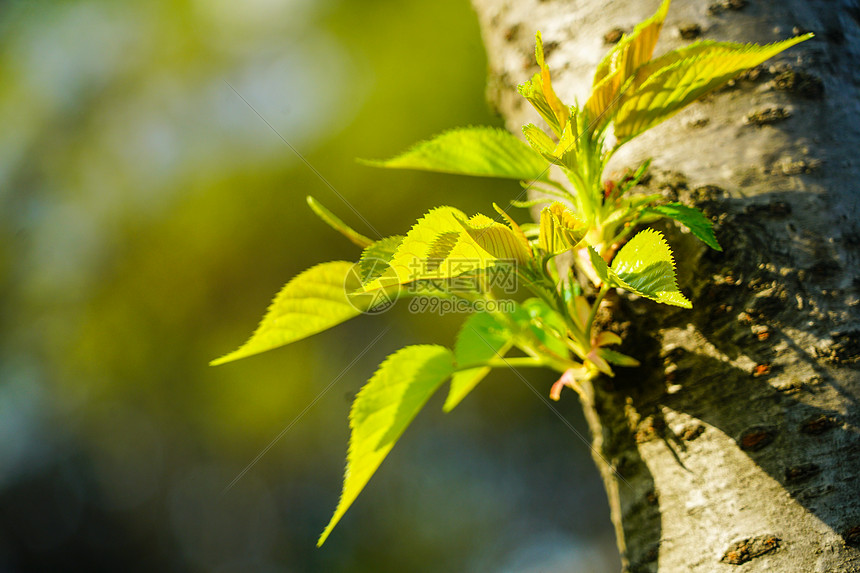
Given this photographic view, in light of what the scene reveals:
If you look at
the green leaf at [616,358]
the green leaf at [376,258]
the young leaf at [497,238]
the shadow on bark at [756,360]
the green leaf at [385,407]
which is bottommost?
the shadow on bark at [756,360]

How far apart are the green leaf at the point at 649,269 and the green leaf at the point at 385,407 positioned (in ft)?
0.44

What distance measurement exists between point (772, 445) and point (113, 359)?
5.28 feet

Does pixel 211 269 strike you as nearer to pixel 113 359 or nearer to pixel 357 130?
pixel 113 359

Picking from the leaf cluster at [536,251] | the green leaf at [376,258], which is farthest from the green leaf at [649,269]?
the green leaf at [376,258]

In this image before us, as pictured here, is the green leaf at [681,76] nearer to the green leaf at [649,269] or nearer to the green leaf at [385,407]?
the green leaf at [649,269]

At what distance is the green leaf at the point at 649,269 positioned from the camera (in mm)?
225

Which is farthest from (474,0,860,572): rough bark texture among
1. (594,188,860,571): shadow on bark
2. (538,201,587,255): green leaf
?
(538,201,587,255): green leaf

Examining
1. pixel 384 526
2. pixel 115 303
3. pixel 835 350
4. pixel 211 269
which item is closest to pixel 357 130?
pixel 211 269

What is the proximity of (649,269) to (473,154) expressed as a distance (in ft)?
0.42

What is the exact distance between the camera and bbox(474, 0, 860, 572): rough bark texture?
28 centimetres

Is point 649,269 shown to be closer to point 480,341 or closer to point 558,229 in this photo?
point 558,229

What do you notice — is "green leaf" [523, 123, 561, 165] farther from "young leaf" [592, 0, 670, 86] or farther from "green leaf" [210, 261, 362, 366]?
"green leaf" [210, 261, 362, 366]

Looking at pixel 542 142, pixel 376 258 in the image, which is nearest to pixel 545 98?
pixel 542 142

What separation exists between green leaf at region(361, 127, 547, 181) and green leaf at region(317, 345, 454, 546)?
0.38 ft
